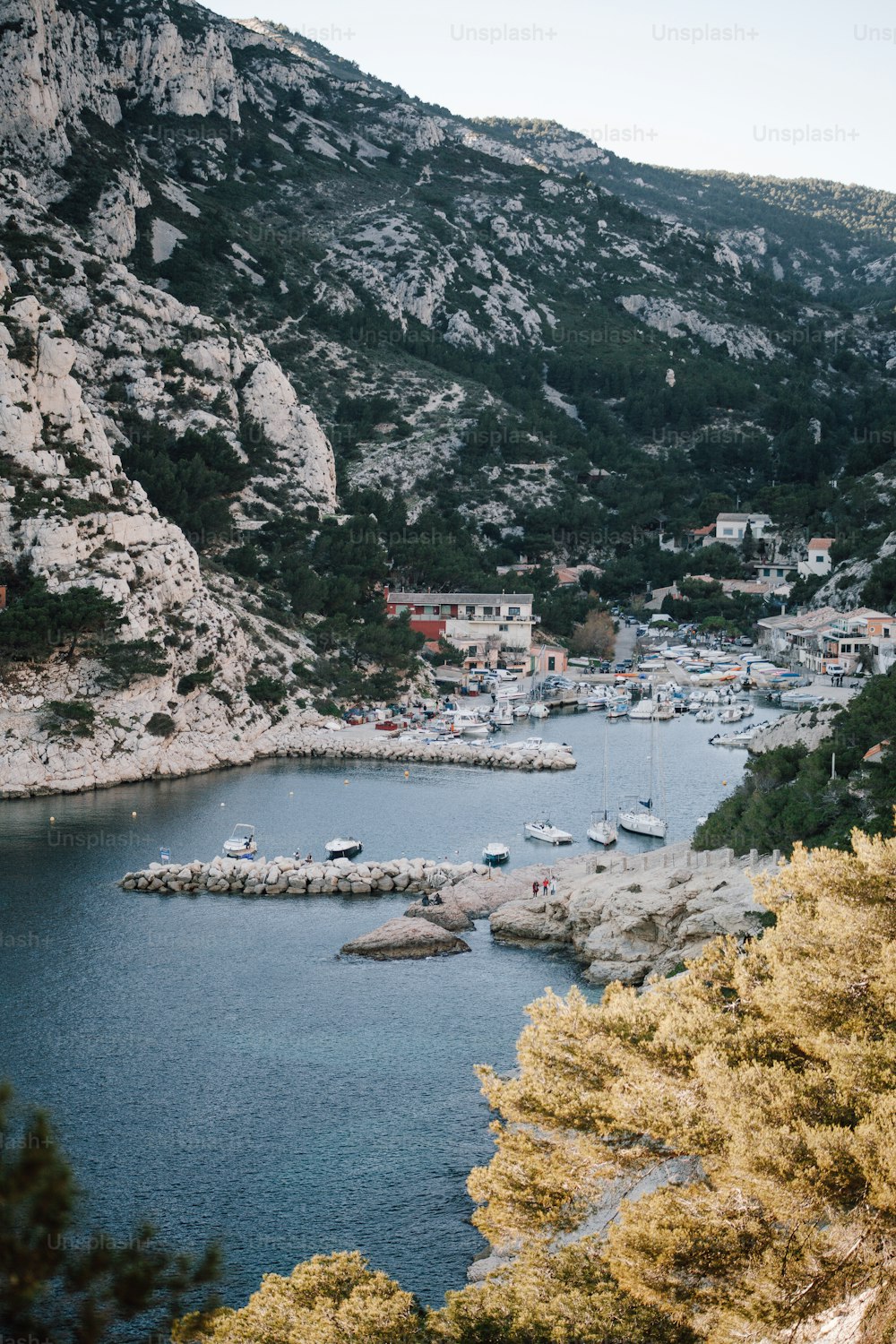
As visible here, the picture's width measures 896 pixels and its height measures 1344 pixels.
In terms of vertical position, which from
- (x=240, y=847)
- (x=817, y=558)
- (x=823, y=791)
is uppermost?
(x=817, y=558)

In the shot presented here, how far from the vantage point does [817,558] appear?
84.0 metres

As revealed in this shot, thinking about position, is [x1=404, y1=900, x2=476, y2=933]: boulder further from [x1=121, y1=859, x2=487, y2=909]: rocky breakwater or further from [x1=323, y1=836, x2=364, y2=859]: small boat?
[x1=323, y1=836, x2=364, y2=859]: small boat

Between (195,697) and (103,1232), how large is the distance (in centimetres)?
3692

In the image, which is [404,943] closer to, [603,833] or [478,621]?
[603,833]

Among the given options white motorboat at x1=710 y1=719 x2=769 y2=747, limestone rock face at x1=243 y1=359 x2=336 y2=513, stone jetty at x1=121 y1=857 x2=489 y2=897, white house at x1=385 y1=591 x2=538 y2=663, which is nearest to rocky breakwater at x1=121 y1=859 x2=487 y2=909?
stone jetty at x1=121 y1=857 x2=489 y2=897

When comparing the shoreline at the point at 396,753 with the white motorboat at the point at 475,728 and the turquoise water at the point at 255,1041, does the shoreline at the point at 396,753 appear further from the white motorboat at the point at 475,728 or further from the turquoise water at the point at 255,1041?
the turquoise water at the point at 255,1041

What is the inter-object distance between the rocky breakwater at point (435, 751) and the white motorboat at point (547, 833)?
1119 cm

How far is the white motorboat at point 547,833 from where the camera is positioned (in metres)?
39.5

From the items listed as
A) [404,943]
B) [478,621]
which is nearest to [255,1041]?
[404,943]

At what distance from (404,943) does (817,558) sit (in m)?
62.2

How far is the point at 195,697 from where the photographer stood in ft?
172

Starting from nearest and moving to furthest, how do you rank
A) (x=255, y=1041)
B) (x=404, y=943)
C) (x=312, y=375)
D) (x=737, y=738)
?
(x=255, y=1041) < (x=404, y=943) < (x=737, y=738) < (x=312, y=375)

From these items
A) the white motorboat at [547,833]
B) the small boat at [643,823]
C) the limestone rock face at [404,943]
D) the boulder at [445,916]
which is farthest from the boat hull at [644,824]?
the limestone rock face at [404,943]

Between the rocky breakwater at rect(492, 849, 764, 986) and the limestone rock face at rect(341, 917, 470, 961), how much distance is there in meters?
1.62
